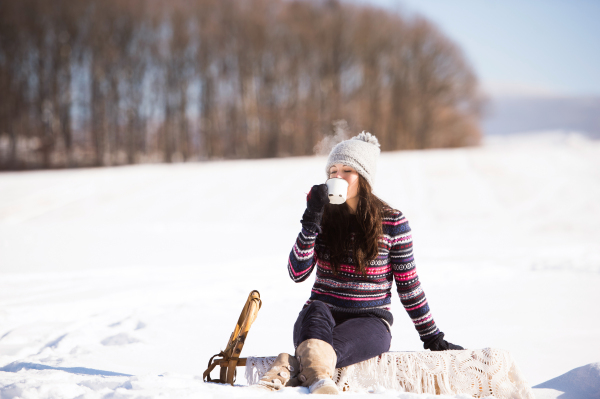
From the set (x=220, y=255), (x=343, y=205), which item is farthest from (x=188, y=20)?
(x=343, y=205)

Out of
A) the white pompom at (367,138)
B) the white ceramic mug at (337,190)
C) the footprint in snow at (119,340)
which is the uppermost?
the white pompom at (367,138)

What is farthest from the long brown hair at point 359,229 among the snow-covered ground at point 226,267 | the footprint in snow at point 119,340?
the footprint in snow at point 119,340

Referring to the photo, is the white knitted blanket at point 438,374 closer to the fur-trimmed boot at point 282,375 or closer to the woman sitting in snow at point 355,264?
the woman sitting in snow at point 355,264

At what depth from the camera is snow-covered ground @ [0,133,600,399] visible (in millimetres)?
3240

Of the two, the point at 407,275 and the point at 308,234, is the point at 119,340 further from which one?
the point at 407,275

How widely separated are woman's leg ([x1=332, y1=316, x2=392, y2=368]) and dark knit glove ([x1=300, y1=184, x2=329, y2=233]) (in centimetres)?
50

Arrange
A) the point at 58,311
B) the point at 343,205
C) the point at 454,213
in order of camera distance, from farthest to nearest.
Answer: the point at 454,213 → the point at 58,311 → the point at 343,205

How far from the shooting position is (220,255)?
22.7ft

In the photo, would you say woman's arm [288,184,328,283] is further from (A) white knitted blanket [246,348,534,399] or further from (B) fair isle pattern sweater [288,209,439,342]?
(A) white knitted blanket [246,348,534,399]

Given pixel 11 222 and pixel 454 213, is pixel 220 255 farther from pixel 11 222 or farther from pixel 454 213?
pixel 454 213

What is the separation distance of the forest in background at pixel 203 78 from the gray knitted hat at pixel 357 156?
21405mm

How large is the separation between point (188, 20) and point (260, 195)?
1701cm

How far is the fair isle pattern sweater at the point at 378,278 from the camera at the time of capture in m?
2.45

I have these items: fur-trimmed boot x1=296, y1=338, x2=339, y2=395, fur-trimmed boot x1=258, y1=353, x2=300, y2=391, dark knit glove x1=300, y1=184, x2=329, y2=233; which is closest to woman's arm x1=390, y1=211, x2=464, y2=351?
dark knit glove x1=300, y1=184, x2=329, y2=233
